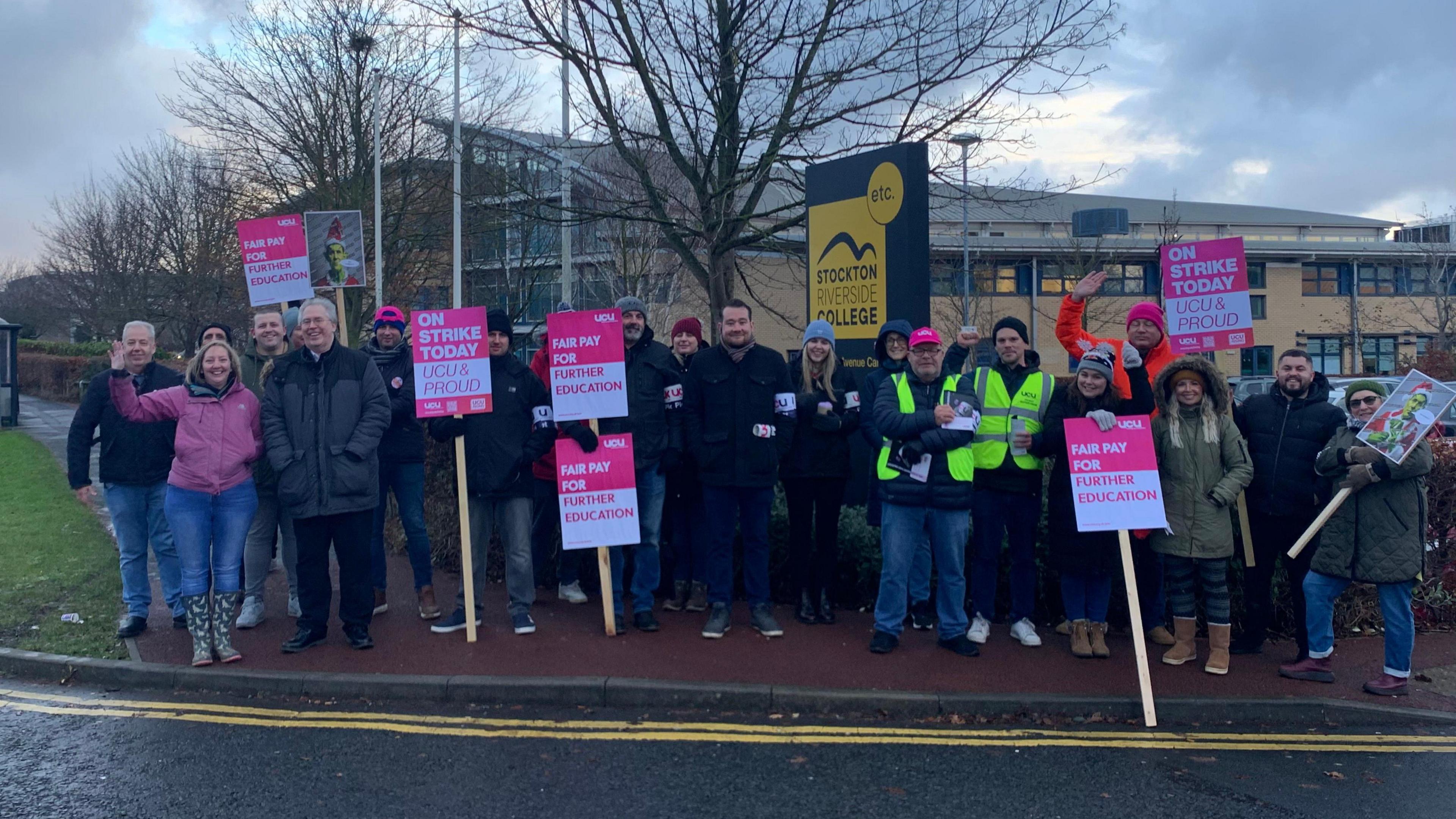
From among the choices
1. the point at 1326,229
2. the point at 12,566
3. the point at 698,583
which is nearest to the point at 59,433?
the point at 12,566

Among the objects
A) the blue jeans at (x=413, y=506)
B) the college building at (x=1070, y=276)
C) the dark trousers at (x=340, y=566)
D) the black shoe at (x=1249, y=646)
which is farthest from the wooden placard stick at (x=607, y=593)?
the college building at (x=1070, y=276)

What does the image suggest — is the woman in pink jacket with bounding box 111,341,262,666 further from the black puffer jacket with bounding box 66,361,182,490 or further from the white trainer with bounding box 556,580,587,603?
the white trainer with bounding box 556,580,587,603

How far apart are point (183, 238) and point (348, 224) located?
2534 centimetres

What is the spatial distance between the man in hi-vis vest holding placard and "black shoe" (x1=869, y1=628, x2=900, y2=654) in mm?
555

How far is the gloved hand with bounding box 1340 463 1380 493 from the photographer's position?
219 inches

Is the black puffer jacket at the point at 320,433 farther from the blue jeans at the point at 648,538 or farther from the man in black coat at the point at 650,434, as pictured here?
the blue jeans at the point at 648,538

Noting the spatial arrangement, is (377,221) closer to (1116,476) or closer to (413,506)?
(413,506)

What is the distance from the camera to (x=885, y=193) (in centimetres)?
831

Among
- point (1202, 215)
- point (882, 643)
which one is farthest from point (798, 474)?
point (1202, 215)

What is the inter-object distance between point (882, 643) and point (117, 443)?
523cm

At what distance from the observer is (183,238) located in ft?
105

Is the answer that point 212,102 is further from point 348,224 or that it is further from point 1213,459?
point 1213,459

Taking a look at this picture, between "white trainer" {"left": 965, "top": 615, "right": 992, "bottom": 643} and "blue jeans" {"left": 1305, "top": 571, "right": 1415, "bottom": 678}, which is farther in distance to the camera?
"white trainer" {"left": 965, "top": 615, "right": 992, "bottom": 643}

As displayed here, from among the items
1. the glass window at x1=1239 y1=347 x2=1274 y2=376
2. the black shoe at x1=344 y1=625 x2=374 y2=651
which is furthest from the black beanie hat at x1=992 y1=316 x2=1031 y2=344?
the glass window at x1=1239 y1=347 x2=1274 y2=376
